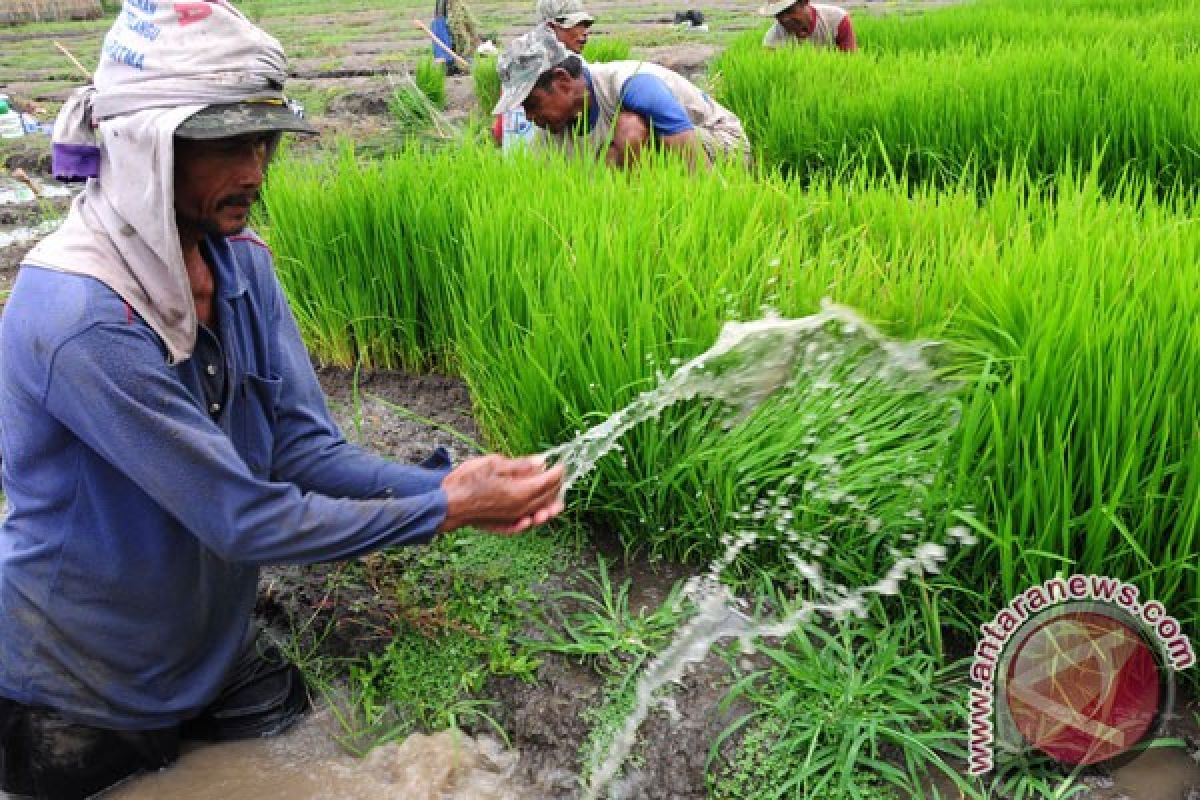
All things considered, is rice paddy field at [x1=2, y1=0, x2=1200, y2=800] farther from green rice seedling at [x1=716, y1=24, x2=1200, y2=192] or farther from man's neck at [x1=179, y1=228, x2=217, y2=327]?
green rice seedling at [x1=716, y1=24, x2=1200, y2=192]

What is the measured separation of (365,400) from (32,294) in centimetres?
163

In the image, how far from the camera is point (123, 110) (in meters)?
1.42

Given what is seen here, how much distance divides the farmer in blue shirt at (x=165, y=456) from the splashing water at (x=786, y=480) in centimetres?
37

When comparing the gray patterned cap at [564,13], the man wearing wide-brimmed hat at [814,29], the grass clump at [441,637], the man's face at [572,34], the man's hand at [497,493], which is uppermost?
the gray patterned cap at [564,13]

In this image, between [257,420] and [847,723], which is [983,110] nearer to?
[847,723]

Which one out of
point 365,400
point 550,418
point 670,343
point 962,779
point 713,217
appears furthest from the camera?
point 365,400

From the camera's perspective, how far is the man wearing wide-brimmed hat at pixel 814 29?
612 cm

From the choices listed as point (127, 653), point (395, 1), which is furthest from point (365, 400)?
point (395, 1)

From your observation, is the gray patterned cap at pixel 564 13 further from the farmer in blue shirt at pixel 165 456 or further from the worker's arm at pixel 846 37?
the farmer in blue shirt at pixel 165 456

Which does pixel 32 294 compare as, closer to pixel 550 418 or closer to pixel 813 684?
pixel 550 418

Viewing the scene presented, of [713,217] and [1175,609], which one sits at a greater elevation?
[713,217]

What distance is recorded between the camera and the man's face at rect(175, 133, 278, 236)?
1.46 meters

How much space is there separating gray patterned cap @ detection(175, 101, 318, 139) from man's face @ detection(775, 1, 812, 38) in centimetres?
512

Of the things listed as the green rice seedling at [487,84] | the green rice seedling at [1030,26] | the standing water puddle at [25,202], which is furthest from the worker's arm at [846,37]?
the standing water puddle at [25,202]
